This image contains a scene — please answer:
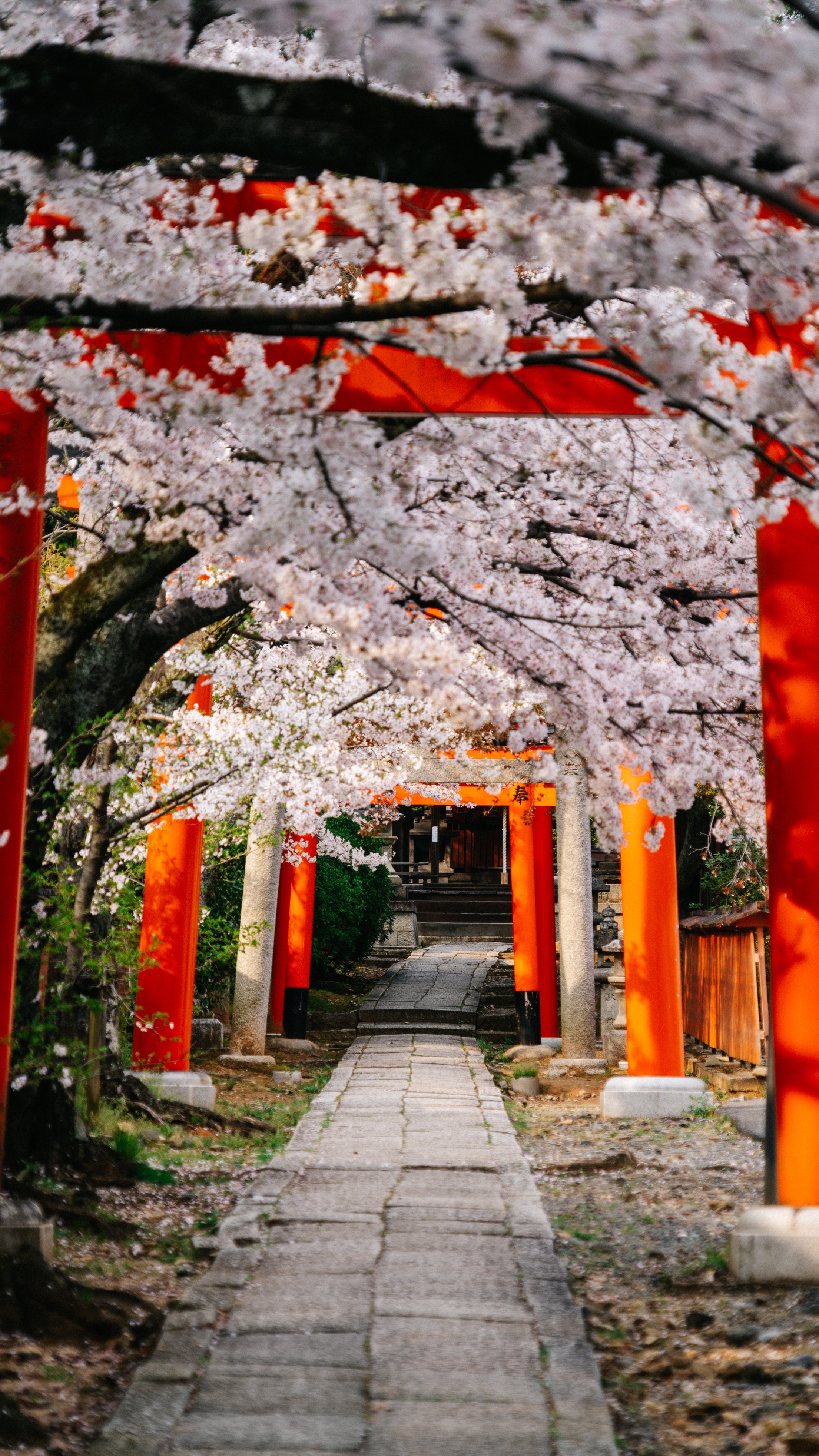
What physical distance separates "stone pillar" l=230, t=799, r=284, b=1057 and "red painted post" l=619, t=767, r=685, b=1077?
3603mm

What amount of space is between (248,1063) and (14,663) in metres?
8.63

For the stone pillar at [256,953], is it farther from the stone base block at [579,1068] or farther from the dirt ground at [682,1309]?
the dirt ground at [682,1309]

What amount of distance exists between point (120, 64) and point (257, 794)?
7221mm

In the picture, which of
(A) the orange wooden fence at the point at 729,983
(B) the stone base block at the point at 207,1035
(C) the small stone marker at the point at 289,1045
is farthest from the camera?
(C) the small stone marker at the point at 289,1045

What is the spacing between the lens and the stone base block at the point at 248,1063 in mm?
12188

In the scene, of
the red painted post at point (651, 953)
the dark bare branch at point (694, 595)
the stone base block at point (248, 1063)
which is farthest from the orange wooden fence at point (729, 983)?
the stone base block at point (248, 1063)

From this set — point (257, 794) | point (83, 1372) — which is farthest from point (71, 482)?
point (83, 1372)

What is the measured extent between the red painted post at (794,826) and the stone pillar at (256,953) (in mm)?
7466

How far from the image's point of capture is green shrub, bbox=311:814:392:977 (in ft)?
60.8

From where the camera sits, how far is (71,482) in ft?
29.8

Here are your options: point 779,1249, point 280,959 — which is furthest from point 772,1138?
point 280,959

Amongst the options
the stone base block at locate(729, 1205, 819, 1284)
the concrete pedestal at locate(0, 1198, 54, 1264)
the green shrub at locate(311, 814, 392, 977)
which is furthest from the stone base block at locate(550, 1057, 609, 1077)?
the concrete pedestal at locate(0, 1198, 54, 1264)

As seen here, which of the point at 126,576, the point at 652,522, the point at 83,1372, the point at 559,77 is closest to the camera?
the point at 559,77

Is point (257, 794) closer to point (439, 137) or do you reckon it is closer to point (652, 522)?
point (652, 522)
